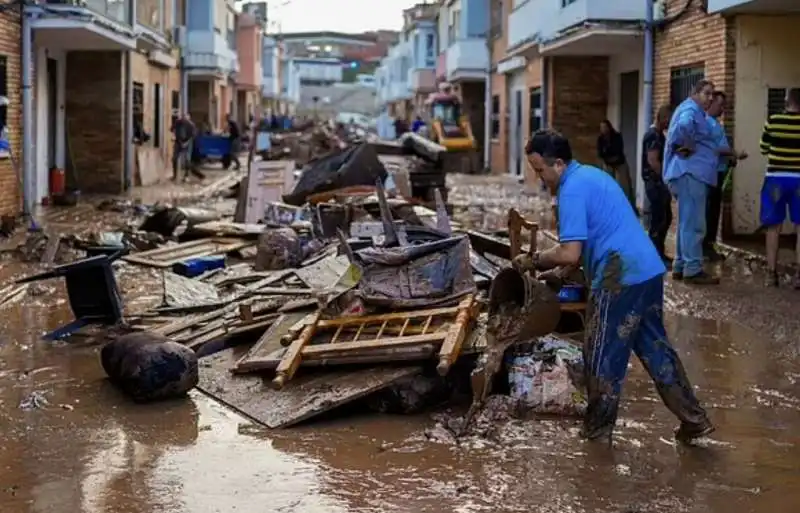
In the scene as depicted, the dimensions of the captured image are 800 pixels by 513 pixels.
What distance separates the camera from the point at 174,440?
20.4 ft

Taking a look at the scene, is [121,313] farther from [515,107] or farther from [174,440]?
[515,107]

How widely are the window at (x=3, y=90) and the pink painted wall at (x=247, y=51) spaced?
37.5m

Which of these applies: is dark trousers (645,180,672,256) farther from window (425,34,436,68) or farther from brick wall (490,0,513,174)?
window (425,34,436,68)

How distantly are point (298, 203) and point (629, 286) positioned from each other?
10.0 meters

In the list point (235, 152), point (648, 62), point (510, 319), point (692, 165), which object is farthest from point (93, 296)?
point (235, 152)

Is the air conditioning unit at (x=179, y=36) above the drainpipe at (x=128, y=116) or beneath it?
above

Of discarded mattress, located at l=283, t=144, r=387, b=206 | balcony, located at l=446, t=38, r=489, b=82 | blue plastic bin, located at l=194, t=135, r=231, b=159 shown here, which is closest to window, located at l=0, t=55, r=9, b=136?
discarded mattress, located at l=283, t=144, r=387, b=206

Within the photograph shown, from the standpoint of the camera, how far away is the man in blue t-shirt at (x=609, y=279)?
5.83 metres

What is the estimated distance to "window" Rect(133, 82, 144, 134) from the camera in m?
26.6

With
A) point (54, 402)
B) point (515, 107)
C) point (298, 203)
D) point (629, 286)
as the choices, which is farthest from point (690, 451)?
point (515, 107)

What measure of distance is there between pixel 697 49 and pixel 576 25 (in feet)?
15.8

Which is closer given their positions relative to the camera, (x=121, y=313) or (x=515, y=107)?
(x=121, y=313)

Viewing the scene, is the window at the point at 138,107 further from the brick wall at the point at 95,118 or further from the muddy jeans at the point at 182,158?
the muddy jeans at the point at 182,158

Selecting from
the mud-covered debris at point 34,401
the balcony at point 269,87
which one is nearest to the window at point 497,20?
the mud-covered debris at point 34,401
